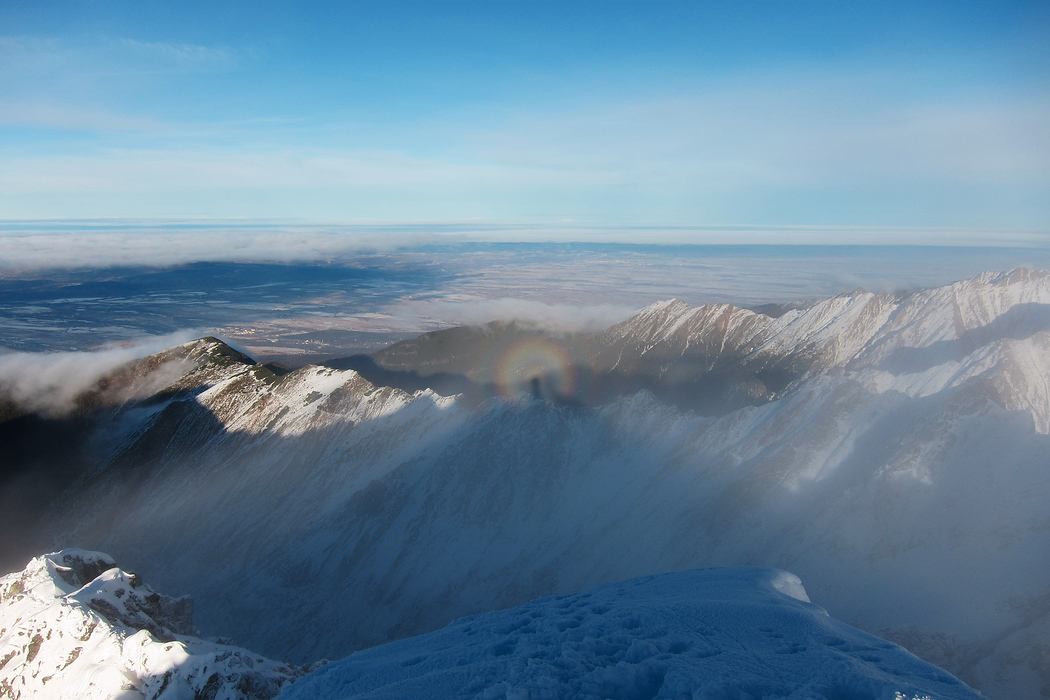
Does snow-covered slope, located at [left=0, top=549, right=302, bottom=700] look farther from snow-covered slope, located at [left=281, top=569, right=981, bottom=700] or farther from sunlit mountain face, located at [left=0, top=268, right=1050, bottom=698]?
sunlit mountain face, located at [left=0, top=268, right=1050, bottom=698]

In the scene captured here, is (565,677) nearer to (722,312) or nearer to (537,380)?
(537,380)

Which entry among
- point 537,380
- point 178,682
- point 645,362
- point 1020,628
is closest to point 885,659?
point 1020,628

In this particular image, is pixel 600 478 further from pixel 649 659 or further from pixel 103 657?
pixel 649 659

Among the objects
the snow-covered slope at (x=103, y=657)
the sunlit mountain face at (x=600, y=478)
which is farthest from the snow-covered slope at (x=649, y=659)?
the sunlit mountain face at (x=600, y=478)

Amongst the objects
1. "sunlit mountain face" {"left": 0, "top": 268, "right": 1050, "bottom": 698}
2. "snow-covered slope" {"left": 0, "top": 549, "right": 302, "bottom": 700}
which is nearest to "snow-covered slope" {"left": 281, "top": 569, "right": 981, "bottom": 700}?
"snow-covered slope" {"left": 0, "top": 549, "right": 302, "bottom": 700}

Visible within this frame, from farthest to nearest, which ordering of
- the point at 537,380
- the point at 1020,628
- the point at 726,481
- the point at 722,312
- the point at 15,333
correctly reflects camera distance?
the point at 15,333, the point at 722,312, the point at 537,380, the point at 726,481, the point at 1020,628
